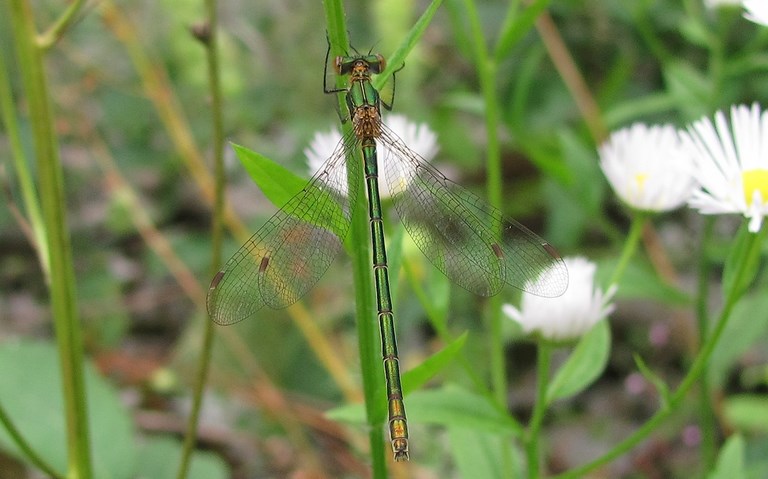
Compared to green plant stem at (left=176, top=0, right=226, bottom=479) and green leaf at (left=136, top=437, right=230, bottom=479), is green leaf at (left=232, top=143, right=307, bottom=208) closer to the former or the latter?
green plant stem at (left=176, top=0, right=226, bottom=479)

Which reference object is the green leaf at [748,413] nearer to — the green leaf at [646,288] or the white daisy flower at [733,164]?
the green leaf at [646,288]

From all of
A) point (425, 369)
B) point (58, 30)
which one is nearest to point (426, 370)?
point (425, 369)

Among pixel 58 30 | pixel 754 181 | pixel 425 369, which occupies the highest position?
pixel 58 30

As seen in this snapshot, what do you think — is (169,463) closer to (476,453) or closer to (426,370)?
(476,453)

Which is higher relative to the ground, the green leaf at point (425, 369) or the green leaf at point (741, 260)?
the green leaf at point (741, 260)

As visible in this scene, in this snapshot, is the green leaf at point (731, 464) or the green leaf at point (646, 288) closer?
the green leaf at point (731, 464)

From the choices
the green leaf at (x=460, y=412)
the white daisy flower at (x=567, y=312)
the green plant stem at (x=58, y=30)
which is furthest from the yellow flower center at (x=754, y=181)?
the green plant stem at (x=58, y=30)

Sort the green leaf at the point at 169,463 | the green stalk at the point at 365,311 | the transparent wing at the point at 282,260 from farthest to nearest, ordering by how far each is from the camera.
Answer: the green leaf at the point at 169,463 → the transparent wing at the point at 282,260 → the green stalk at the point at 365,311

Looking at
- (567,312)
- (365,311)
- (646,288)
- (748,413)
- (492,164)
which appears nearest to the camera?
(365,311)
